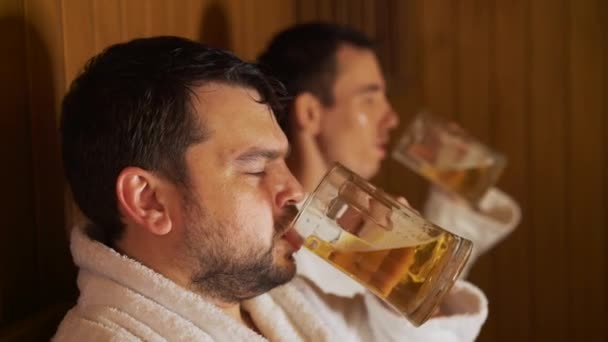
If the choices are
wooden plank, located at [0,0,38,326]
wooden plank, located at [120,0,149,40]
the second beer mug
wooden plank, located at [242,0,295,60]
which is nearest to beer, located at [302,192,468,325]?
the second beer mug

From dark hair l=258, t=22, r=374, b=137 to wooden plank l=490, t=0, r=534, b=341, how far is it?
461 millimetres

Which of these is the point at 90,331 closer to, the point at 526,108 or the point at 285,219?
the point at 285,219

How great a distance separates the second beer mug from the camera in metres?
0.90

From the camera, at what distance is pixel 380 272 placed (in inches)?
35.8

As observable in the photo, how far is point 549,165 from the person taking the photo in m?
1.83

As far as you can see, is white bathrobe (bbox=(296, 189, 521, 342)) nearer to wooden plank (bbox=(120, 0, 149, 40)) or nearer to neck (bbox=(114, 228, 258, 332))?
neck (bbox=(114, 228, 258, 332))

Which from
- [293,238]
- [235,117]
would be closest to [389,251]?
[293,238]

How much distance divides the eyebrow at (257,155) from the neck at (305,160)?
0.52 m

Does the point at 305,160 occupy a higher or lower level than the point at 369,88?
lower

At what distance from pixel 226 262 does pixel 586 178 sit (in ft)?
3.96

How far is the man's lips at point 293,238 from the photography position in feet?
3.03

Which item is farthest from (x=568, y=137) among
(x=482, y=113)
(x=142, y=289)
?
(x=142, y=289)

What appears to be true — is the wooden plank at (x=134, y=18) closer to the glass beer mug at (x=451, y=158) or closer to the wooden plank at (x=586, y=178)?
the glass beer mug at (x=451, y=158)

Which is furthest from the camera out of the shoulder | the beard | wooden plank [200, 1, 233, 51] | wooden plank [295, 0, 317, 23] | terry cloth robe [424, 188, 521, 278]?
wooden plank [295, 0, 317, 23]
